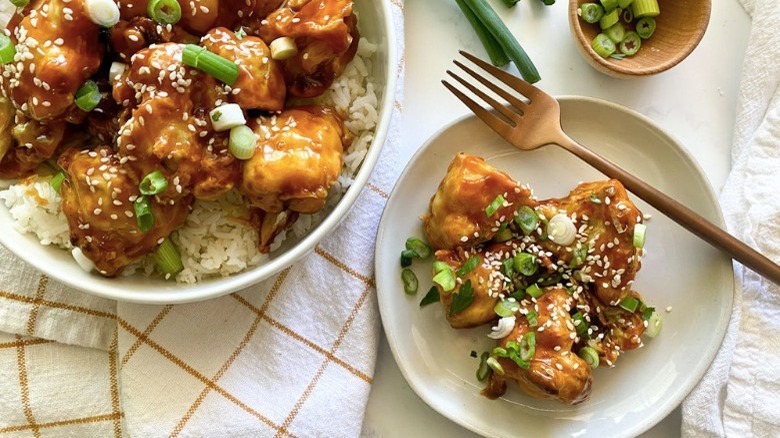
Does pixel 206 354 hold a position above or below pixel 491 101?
below

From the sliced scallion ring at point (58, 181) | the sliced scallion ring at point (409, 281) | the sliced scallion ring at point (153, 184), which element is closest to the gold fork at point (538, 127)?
the sliced scallion ring at point (409, 281)

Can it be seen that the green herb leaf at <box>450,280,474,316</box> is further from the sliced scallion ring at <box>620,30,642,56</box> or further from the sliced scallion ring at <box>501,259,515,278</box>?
the sliced scallion ring at <box>620,30,642,56</box>

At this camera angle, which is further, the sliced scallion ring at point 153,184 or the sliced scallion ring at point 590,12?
the sliced scallion ring at point 590,12

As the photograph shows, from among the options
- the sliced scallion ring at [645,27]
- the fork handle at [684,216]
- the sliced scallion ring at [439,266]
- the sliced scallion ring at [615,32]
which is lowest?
the sliced scallion ring at [439,266]

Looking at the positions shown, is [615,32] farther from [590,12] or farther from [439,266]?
[439,266]

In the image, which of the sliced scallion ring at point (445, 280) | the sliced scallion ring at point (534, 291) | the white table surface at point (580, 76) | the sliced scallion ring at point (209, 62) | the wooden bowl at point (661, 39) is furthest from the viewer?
the white table surface at point (580, 76)

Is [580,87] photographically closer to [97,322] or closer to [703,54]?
[703,54]

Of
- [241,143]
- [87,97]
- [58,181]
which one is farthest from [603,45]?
[58,181]

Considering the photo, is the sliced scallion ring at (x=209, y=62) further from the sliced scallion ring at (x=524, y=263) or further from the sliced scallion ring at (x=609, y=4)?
the sliced scallion ring at (x=609, y=4)
